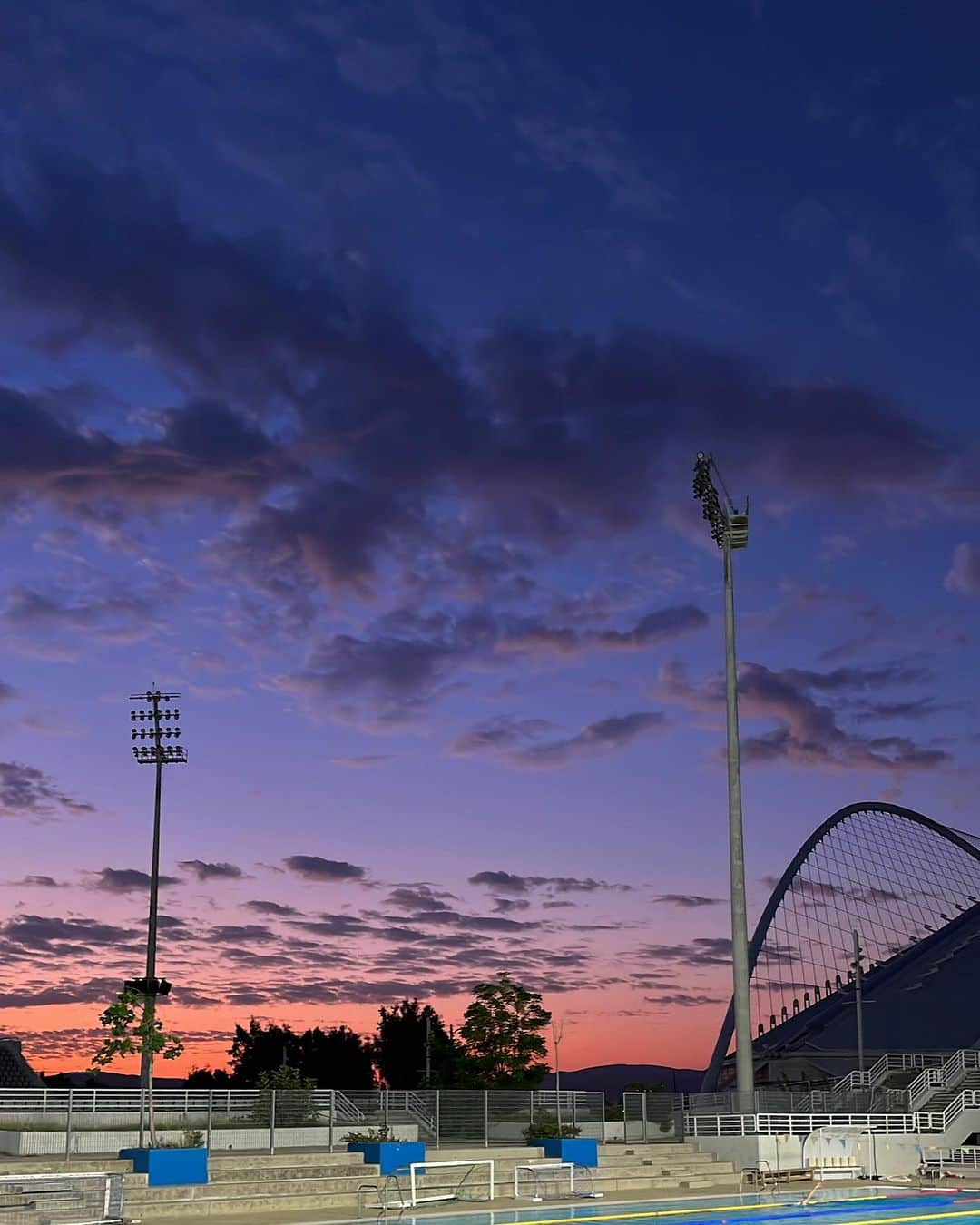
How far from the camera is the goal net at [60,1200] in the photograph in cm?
2580

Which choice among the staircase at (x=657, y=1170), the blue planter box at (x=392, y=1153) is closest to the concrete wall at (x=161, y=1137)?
the blue planter box at (x=392, y=1153)

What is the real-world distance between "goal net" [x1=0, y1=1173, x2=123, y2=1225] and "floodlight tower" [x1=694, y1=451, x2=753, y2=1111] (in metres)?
21.9

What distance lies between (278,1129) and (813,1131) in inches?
623

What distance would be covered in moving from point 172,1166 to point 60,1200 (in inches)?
171

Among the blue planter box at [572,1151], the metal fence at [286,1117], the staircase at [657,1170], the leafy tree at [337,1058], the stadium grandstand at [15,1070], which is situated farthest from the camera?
the leafy tree at [337,1058]

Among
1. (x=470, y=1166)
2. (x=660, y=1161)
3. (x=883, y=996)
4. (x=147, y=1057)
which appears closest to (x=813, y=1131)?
(x=660, y=1161)

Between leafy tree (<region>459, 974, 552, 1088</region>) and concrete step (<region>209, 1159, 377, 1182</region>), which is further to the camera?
leafy tree (<region>459, 974, 552, 1088</region>)

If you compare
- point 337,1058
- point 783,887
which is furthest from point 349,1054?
point 783,887

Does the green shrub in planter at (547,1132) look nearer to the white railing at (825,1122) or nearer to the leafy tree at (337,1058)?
the white railing at (825,1122)

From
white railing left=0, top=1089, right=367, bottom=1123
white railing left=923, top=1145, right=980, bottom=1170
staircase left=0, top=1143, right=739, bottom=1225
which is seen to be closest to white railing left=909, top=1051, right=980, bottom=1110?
white railing left=923, top=1145, right=980, bottom=1170

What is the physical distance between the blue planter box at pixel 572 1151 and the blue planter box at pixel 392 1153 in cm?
359

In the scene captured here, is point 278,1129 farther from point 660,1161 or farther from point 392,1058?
point 392,1058

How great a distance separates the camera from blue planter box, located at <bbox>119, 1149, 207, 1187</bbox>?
30938 millimetres

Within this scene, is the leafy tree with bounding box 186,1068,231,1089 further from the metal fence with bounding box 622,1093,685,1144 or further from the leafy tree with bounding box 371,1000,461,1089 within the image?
the metal fence with bounding box 622,1093,685,1144
